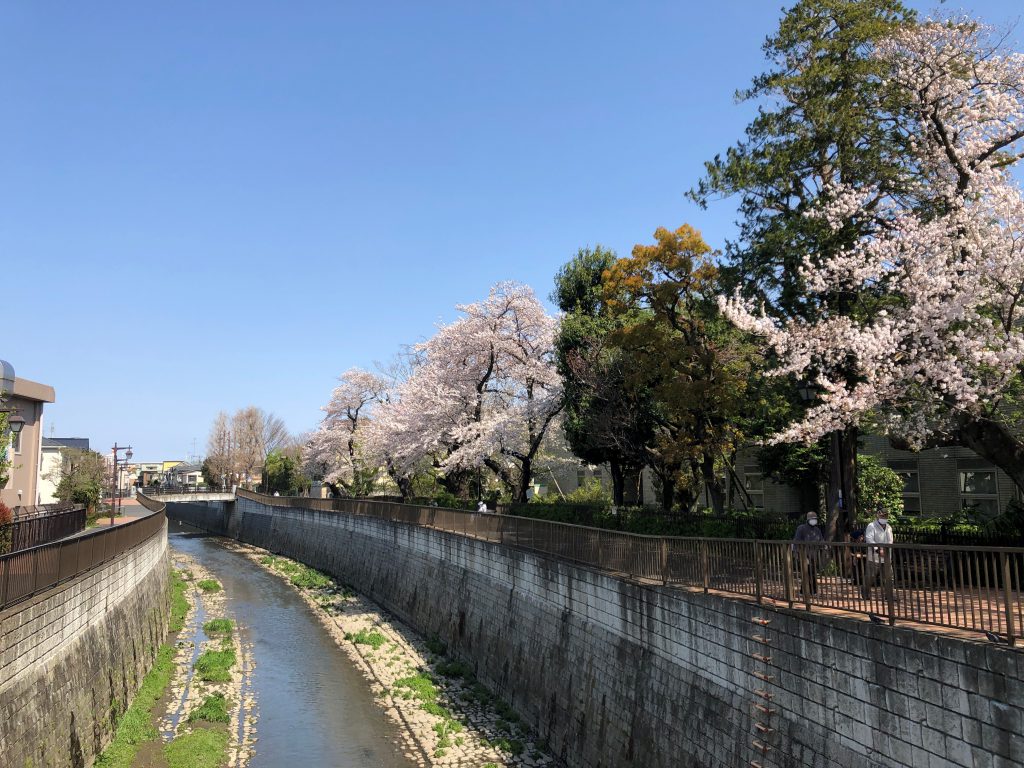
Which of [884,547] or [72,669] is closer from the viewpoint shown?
[884,547]

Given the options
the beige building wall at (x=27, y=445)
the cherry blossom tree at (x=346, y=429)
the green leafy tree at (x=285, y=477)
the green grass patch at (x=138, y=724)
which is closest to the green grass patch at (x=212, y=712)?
the green grass patch at (x=138, y=724)

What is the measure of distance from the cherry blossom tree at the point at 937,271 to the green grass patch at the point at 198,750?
13.2m

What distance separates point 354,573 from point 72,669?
25498 millimetres

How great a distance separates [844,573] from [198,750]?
13.4m

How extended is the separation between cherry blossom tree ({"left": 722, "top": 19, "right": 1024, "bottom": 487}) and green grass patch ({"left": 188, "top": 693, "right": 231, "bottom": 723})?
47.5 ft

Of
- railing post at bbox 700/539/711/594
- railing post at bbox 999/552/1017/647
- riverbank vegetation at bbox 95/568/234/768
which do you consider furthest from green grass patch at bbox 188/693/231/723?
railing post at bbox 999/552/1017/647

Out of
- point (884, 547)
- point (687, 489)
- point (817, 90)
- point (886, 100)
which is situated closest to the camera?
point (884, 547)

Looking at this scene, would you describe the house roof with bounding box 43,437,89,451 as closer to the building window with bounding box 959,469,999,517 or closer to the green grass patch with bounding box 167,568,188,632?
the green grass patch with bounding box 167,568,188,632

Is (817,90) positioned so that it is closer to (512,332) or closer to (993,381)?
(993,381)

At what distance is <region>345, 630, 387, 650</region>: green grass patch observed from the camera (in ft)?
83.1

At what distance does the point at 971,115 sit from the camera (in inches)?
529

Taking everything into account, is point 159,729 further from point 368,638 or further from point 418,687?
point 368,638

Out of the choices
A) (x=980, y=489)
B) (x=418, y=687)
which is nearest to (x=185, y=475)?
(x=418, y=687)

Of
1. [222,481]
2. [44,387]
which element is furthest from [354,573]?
[222,481]
